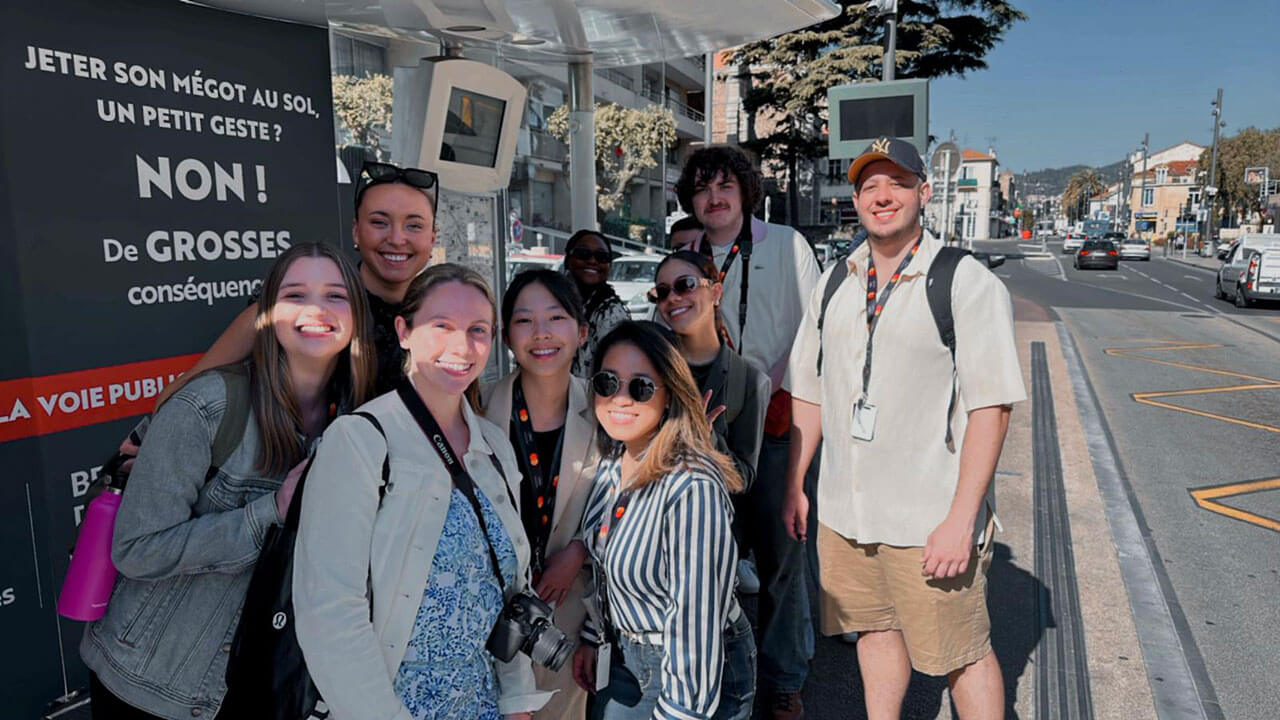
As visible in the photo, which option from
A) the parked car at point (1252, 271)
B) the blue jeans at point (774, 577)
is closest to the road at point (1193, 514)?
the blue jeans at point (774, 577)

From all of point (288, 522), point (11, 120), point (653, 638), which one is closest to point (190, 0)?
point (11, 120)

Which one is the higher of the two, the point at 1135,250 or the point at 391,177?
the point at 391,177

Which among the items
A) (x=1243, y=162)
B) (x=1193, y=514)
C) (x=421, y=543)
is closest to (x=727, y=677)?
(x=421, y=543)

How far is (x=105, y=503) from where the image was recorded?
1.78 meters

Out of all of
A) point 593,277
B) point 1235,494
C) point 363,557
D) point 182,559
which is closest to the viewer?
point 363,557

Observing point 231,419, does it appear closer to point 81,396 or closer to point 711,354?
point 711,354

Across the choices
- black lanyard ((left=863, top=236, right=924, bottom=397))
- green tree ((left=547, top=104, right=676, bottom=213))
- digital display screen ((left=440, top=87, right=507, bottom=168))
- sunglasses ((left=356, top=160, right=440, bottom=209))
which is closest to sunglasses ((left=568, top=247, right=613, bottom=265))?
digital display screen ((left=440, top=87, right=507, bottom=168))

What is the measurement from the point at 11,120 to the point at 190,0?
0.89 meters

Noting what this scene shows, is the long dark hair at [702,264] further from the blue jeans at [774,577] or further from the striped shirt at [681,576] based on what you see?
the striped shirt at [681,576]

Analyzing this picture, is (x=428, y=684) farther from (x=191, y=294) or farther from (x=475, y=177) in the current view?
(x=475, y=177)

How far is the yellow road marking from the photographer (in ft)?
17.2

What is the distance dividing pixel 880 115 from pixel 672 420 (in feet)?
20.1

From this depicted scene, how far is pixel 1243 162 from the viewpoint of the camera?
5822cm

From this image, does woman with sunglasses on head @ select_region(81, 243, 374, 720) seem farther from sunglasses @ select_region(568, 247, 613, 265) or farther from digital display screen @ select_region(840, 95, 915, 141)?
digital display screen @ select_region(840, 95, 915, 141)
